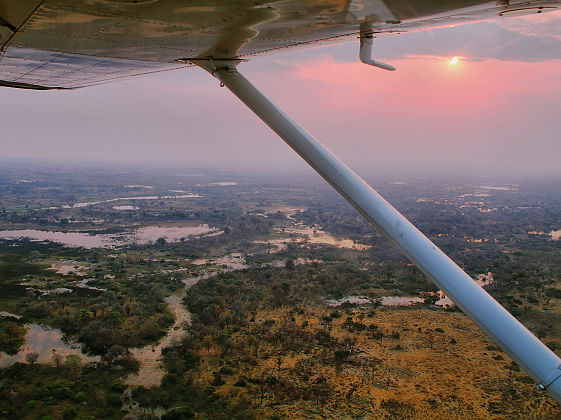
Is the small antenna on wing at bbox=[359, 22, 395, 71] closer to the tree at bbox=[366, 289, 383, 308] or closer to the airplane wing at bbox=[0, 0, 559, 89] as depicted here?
the airplane wing at bbox=[0, 0, 559, 89]

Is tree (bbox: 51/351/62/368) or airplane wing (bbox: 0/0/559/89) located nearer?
airplane wing (bbox: 0/0/559/89)

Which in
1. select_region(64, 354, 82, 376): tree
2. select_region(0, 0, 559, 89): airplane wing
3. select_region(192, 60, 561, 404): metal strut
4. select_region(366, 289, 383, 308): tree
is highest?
select_region(0, 0, 559, 89): airplane wing

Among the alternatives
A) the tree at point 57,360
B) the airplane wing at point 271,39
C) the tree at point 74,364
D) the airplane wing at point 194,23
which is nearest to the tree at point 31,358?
the tree at point 57,360

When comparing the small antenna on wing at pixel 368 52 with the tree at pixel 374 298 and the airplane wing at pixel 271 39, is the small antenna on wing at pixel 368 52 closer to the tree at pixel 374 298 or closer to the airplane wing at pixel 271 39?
the airplane wing at pixel 271 39

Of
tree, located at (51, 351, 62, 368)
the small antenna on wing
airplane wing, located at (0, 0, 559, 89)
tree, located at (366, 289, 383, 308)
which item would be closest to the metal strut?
airplane wing, located at (0, 0, 559, 89)

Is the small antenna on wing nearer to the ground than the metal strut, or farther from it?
farther from it

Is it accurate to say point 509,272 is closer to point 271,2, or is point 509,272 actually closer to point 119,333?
point 119,333
